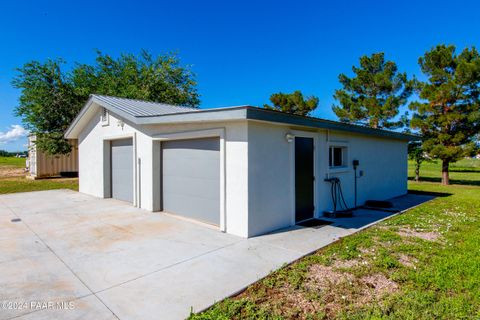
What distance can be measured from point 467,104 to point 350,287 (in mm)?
16976

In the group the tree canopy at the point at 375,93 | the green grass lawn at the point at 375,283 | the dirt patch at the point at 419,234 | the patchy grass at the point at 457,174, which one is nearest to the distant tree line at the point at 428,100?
the tree canopy at the point at 375,93

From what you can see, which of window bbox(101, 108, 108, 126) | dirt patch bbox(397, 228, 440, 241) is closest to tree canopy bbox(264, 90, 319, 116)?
window bbox(101, 108, 108, 126)

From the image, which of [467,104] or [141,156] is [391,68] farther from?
[141,156]

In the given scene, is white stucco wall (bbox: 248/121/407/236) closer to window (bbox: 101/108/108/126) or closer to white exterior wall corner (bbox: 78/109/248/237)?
white exterior wall corner (bbox: 78/109/248/237)

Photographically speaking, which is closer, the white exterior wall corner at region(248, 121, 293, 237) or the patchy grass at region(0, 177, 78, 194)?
the white exterior wall corner at region(248, 121, 293, 237)

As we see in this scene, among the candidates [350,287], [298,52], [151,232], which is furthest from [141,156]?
[298,52]

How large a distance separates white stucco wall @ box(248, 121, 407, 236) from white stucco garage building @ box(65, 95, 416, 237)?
23mm

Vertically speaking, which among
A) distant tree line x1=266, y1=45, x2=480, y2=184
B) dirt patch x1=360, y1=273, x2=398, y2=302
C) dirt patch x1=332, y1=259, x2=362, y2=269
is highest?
distant tree line x1=266, y1=45, x2=480, y2=184

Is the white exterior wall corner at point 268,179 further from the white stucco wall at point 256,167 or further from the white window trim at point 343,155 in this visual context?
the white window trim at point 343,155

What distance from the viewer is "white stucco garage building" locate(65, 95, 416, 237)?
5.32 meters

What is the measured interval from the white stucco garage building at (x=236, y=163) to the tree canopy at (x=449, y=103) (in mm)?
7080

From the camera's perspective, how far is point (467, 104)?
1472cm

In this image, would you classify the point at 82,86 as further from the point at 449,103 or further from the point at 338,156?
the point at 449,103

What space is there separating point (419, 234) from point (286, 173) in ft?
10.4
